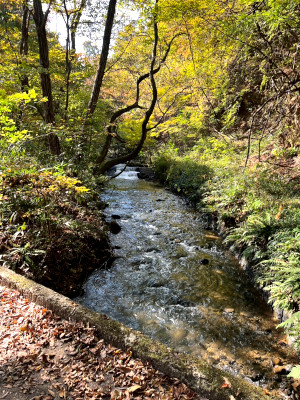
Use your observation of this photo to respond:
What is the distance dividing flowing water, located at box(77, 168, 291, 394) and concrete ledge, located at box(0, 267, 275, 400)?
135 cm

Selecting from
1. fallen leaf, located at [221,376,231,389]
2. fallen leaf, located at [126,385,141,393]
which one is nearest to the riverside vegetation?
fallen leaf, located at [221,376,231,389]

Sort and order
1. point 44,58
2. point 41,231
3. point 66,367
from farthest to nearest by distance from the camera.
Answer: point 44,58, point 41,231, point 66,367

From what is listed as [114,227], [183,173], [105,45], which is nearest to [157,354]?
[114,227]

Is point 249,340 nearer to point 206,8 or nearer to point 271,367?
point 271,367

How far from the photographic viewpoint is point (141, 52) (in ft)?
33.3

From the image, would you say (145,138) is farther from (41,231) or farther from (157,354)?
(157,354)

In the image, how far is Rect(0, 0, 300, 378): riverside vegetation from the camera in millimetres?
4145

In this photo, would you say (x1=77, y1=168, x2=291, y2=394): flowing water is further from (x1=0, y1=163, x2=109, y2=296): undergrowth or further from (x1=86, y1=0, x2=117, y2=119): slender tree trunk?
(x1=86, y1=0, x2=117, y2=119): slender tree trunk

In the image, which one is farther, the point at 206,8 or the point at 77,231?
the point at 206,8

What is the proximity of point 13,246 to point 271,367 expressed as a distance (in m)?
4.24

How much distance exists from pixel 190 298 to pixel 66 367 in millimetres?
2819

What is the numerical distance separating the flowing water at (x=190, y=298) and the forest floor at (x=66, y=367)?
1.50 meters

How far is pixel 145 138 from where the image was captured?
8.72 m

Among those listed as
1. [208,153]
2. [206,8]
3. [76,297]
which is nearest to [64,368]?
[76,297]
